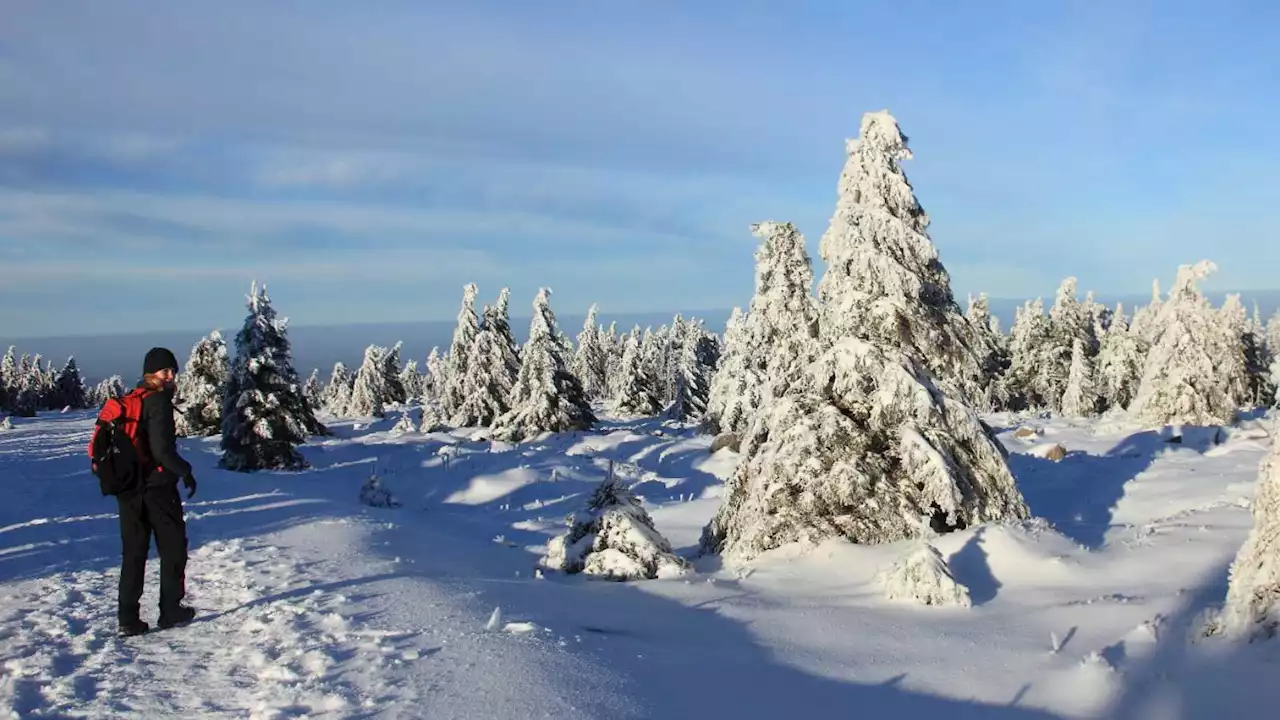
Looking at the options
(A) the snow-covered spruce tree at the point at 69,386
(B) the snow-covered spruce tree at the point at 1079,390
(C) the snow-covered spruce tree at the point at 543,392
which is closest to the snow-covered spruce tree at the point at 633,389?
(C) the snow-covered spruce tree at the point at 543,392

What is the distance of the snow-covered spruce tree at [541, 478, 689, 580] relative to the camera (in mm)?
10852

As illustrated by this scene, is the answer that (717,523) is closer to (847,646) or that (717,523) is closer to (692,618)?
(692,618)

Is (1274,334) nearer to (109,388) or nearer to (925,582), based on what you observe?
(925,582)

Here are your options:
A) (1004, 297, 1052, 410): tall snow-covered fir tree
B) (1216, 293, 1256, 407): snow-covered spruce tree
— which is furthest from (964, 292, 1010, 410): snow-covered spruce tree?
(1216, 293, 1256, 407): snow-covered spruce tree

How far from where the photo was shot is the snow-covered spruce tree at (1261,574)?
7020mm

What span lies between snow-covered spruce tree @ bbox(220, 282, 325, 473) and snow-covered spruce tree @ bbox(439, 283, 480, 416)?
733 inches

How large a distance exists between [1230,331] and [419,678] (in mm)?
58040

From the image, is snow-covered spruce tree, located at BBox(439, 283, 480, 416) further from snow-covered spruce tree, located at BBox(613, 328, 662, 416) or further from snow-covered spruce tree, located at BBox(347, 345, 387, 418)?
snow-covered spruce tree, located at BBox(347, 345, 387, 418)

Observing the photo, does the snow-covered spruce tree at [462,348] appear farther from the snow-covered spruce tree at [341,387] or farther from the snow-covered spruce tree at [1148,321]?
the snow-covered spruce tree at [1148,321]

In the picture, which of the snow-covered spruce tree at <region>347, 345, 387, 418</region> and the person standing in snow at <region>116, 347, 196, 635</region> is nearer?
the person standing in snow at <region>116, 347, 196, 635</region>

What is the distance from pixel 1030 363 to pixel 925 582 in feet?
188

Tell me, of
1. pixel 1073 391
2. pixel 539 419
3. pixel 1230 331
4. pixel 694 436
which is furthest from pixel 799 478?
pixel 1230 331

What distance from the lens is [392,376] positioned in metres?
79.1

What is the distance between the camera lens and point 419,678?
18.2 feet
